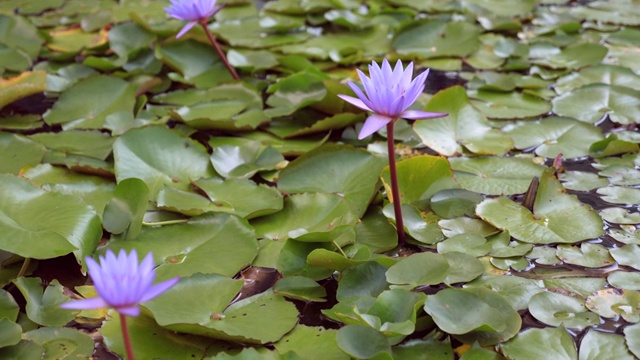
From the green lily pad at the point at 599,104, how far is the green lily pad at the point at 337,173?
2.05ft

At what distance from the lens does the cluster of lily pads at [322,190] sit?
1.11m

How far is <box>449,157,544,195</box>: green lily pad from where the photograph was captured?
58.9 inches

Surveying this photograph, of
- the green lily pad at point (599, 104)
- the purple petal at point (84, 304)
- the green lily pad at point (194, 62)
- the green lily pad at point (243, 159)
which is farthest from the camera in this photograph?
the green lily pad at point (194, 62)

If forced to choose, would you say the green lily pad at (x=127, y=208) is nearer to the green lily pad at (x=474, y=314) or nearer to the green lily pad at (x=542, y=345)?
the green lily pad at (x=474, y=314)

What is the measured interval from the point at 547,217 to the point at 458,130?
0.41 metres

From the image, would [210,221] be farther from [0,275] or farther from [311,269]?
[0,275]

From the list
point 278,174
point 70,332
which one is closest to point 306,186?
point 278,174

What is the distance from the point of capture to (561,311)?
3.75 feet

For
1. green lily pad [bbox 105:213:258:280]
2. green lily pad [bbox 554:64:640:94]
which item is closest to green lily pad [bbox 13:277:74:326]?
green lily pad [bbox 105:213:258:280]

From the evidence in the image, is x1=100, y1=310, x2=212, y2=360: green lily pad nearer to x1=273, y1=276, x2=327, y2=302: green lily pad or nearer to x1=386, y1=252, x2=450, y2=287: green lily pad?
x1=273, y1=276, x2=327, y2=302: green lily pad

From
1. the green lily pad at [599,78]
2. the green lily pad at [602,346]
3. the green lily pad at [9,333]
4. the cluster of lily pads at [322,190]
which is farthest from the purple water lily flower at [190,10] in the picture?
the green lily pad at [602,346]

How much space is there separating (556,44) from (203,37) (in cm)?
115

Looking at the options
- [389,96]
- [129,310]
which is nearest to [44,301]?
[129,310]

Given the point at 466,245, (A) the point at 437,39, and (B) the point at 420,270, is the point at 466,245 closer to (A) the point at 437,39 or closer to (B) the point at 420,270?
(B) the point at 420,270
